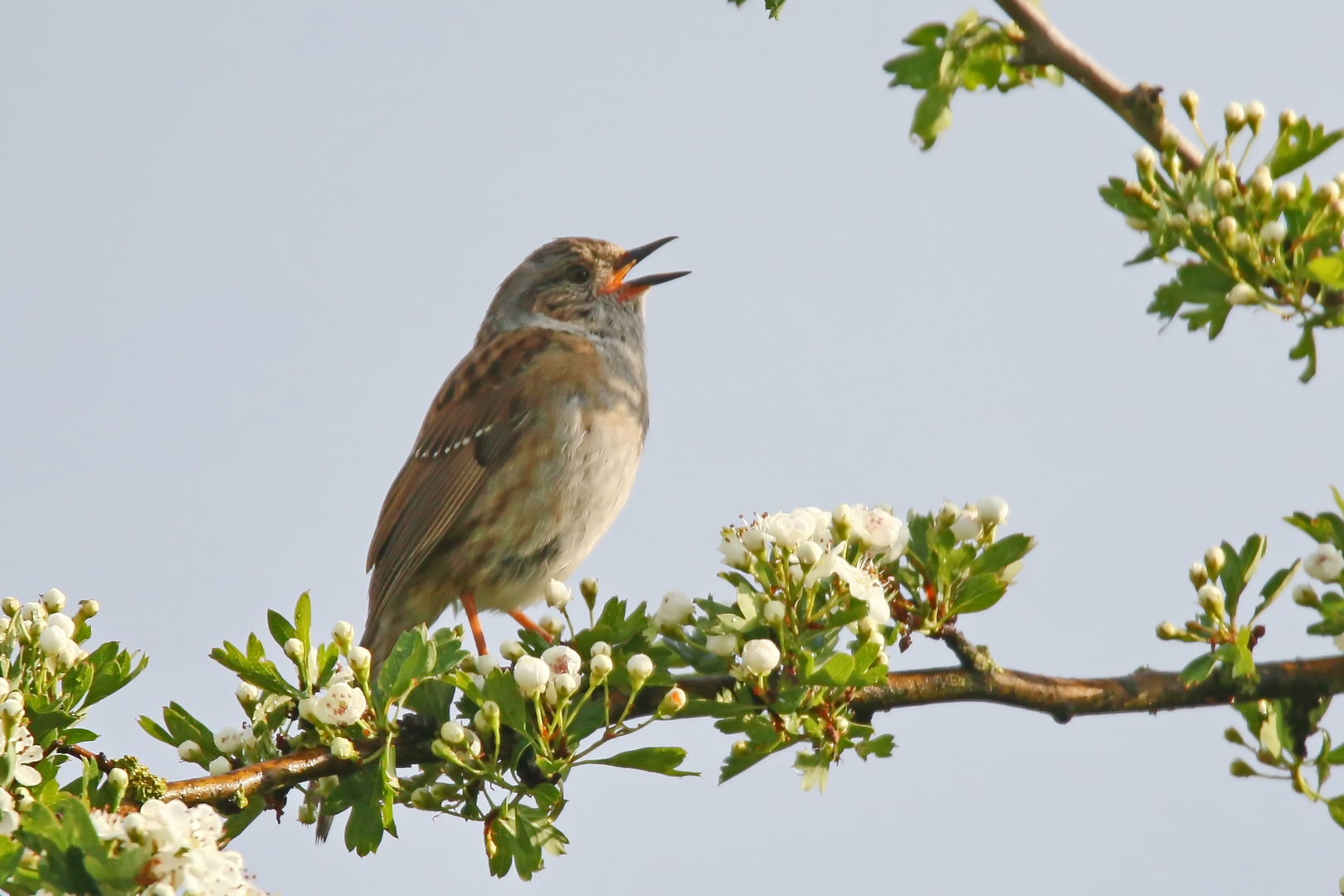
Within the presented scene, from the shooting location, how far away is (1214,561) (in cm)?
328

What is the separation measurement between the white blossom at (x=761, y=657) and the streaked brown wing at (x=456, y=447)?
360 centimetres

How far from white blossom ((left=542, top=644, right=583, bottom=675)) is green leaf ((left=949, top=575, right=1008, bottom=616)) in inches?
35.0

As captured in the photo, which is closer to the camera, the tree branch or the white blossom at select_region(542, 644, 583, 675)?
the tree branch

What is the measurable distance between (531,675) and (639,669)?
0.81 ft

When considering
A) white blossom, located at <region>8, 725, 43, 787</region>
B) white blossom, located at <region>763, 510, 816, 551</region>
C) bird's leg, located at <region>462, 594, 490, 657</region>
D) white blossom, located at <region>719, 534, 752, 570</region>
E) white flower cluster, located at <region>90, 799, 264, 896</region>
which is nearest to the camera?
white flower cluster, located at <region>90, 799, 264, 896</region>

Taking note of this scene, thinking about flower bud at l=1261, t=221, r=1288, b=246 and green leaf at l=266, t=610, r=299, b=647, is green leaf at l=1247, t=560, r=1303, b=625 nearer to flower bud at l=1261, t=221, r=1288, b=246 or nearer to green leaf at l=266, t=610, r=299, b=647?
flower bud at l=1261, t=221, r=1288, b=246

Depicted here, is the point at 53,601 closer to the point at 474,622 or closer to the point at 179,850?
the point at 179,850

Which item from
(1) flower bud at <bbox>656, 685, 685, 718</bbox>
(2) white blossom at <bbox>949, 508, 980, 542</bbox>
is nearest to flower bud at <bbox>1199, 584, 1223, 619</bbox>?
(2) white blossom at <bbox>949, 508, 980, 542</bbox>

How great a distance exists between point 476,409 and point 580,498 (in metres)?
0.86

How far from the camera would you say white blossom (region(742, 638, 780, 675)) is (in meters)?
3.22

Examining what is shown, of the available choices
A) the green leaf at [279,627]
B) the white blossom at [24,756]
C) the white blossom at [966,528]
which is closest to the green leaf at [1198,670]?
the white blossom at [966,528]

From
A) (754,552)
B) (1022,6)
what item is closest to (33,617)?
(754,552)

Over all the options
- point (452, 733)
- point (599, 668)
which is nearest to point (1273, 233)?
point (599, 668)

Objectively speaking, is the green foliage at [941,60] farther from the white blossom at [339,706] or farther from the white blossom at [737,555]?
the white blossom at [339,706]
